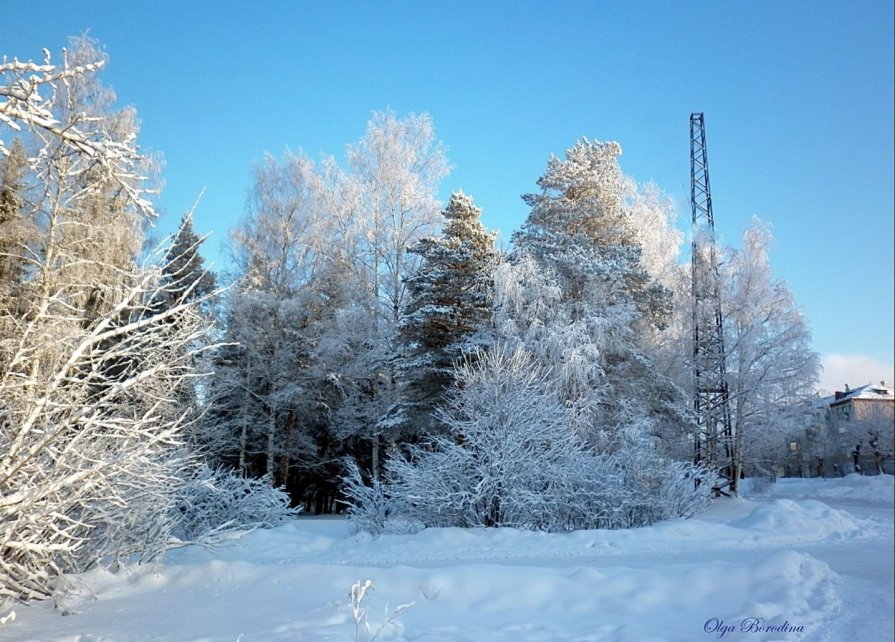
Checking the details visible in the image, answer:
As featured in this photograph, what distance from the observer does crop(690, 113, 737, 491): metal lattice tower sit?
20.7 m

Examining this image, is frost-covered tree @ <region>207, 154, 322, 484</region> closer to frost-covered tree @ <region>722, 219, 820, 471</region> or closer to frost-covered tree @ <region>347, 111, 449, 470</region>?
frost-covered tree @ <region>347, 111, 449, 470</region>

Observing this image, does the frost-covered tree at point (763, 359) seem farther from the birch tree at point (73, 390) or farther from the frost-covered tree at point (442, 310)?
the birch tree at point (73, 390)

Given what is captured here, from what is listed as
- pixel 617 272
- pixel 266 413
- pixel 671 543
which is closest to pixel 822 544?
pixel 671 543

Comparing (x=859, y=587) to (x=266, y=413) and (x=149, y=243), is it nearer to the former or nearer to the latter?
(x=149, y=243)

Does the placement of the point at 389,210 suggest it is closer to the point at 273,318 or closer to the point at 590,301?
the point at 273,318

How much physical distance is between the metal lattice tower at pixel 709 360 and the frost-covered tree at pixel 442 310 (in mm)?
7720

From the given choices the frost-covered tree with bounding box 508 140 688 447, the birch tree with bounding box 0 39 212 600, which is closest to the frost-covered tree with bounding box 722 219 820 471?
the frost-covered tree with bounding box 508 140 688 447

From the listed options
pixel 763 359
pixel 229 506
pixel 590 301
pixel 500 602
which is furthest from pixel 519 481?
pixel 763 359

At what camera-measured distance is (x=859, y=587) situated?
18.2 feet

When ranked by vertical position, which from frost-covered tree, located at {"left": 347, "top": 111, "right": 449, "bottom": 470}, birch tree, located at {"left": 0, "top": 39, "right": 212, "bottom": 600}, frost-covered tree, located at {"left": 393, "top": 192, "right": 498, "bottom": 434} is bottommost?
birch tree, located at {"left": 0, "top": 39, "right": 212, "bottom": 600}

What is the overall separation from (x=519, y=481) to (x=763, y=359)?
13.1 metres

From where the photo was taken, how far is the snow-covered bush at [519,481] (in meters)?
11.6

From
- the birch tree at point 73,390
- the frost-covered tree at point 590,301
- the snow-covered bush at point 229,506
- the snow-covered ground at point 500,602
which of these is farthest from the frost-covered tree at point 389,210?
the snow-covered ground at point 500,602

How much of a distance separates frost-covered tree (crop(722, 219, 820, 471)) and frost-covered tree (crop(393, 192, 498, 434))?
29.6ft
